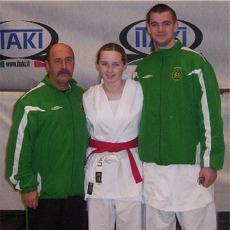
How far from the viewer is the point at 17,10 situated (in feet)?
11.6

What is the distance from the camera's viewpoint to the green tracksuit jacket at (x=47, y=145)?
2.43 meters

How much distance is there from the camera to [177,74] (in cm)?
235

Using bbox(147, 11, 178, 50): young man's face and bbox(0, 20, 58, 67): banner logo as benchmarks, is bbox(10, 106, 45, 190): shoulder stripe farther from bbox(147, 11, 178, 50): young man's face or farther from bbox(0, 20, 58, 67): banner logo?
bbox(0, 20, 58, 67): banner logo

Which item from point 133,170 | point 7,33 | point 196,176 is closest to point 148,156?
point 133,170

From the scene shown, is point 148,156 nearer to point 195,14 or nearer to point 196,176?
point 196,176

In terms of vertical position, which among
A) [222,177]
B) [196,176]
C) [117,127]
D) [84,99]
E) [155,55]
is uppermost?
[155,55]

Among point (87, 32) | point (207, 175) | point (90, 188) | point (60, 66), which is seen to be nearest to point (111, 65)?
point (60, 66)

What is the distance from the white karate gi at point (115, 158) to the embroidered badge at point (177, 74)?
0.25m

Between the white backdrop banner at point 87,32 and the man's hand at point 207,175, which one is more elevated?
the white backdrop banner at point 87,32

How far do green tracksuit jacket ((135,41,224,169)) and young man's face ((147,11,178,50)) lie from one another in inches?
2.8

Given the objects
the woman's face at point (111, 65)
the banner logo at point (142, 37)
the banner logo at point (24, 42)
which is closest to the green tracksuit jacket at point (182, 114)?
the woman's face at point (111, 65)

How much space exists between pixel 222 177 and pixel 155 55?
1613 mm

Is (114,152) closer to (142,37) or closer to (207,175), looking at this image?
(207,175)

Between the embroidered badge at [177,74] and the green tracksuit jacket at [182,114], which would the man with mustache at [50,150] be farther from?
the embroidered badge at [177,74]
